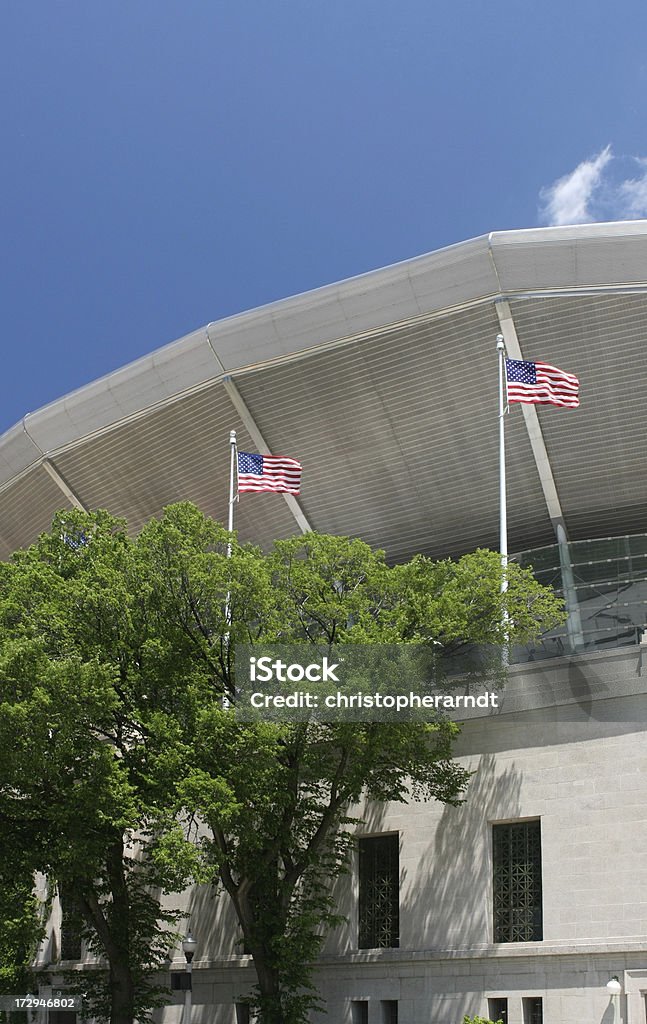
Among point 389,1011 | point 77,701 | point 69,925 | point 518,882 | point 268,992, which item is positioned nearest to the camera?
point 77,701

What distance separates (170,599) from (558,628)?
8358 millimetres

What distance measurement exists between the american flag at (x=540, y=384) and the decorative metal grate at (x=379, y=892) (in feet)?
35.5

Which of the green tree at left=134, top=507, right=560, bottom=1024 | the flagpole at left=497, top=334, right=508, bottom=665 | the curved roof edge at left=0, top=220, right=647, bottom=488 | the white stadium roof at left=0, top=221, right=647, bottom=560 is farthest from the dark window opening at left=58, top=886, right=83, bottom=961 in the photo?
the curved roof edge at left=0, top=220, right=647, bottom=488

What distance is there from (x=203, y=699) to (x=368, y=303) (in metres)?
14.3

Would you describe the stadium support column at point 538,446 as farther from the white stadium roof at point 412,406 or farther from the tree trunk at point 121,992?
the tree trunk at point 121,992

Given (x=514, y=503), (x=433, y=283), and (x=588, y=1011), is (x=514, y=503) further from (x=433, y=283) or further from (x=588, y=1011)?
(x=588, y=1011)

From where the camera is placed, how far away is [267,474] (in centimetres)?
3212

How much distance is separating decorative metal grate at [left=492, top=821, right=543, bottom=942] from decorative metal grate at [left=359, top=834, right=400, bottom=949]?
2685mm

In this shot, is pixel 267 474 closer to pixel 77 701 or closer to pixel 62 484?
pixel 62 484

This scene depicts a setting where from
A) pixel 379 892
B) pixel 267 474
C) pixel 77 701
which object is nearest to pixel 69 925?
pixel 379 892

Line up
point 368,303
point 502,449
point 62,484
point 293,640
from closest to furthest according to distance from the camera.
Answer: point 293,640 → point 502,449 → point 368,303 → point 62,484

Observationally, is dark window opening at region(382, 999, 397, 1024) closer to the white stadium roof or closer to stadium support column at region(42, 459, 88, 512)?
the white stadium roof

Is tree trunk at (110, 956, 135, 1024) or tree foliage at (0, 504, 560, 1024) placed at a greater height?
tree foliage at (0, 504, 560, 1024)

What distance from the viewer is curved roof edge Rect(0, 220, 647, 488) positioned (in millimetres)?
30641
